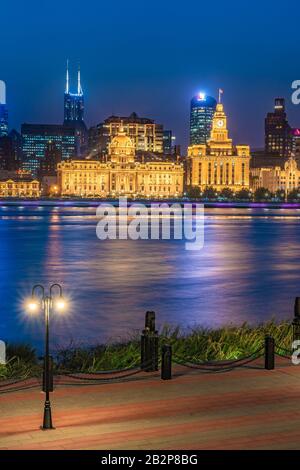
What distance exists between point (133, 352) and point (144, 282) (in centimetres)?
1738

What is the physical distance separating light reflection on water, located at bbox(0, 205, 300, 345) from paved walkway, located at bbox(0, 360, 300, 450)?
7158mm

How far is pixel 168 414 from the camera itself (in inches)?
384

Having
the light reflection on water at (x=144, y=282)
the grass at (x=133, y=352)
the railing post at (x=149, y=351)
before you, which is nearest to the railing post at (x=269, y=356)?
the grass at (x=133, y=352)

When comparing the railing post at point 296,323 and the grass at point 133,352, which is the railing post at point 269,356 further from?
the railing post at point 296,323

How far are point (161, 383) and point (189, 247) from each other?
1582 inches

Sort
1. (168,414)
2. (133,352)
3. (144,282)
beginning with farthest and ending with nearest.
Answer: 1. (144,282)
2. (133,352)
3. (168,414)

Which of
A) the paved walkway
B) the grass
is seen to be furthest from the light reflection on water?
the paved walkway

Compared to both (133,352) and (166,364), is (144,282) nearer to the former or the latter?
(133,352)

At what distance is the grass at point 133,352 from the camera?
12.5 metres

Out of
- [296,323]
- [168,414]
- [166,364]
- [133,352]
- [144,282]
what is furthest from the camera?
[144,282]

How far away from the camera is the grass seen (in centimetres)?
1246

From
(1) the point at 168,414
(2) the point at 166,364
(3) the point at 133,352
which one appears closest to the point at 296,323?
(3) the point at 133,352

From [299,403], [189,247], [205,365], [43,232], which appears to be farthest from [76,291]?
[43,232]

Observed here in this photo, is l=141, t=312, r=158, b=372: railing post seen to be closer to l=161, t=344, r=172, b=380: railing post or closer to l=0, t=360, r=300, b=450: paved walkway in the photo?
l=0, t=360, r=300, b=450: paved walkway
